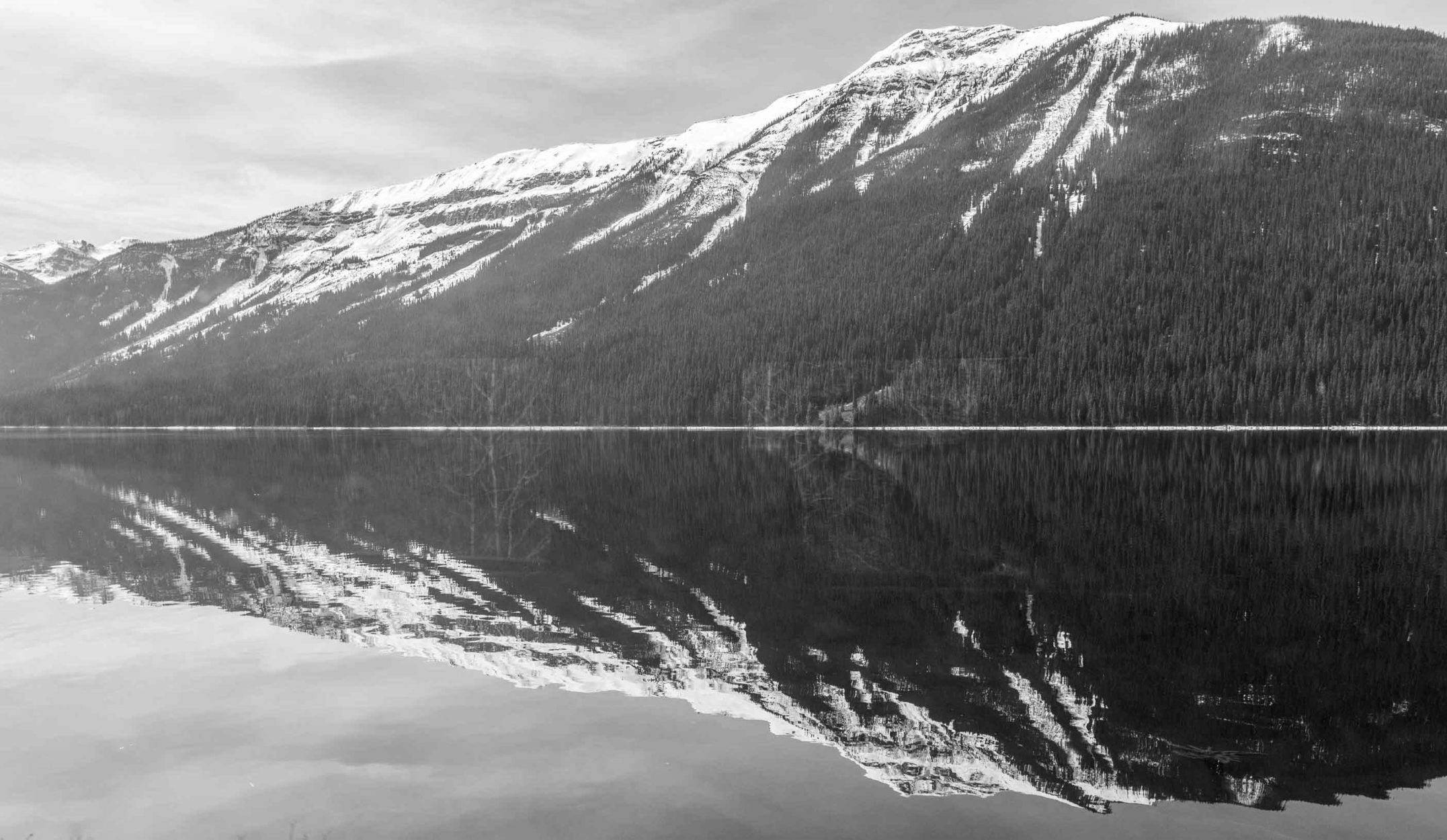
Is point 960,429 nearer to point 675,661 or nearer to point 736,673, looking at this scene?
point 675,661

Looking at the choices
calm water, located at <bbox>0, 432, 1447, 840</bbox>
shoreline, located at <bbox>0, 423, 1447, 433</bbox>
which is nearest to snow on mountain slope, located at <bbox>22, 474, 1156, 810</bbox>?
calm water, located at <bbox>0, 432, 1447, 840</bbox>

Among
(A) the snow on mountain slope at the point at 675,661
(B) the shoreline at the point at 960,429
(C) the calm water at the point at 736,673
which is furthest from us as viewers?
(B) the shoreline at the point at 960,429

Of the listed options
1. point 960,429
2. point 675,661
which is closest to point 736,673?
point 675,661

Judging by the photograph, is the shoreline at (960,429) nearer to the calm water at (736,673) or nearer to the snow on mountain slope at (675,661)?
the calm water at (736,673)

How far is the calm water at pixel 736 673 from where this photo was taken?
11820 mm

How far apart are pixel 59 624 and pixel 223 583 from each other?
4.65 meters

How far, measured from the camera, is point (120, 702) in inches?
637

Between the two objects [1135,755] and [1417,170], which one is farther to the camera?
[1417,170]

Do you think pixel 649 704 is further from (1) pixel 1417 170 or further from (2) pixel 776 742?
(1) pixel 1417 170

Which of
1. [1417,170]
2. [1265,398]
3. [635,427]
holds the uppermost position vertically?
[1417,170]

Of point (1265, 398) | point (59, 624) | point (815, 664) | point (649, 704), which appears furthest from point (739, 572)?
point (1265, 398)

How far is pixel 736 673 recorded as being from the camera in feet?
55.2

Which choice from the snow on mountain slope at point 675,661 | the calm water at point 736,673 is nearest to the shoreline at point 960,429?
the calm water at point 736,673

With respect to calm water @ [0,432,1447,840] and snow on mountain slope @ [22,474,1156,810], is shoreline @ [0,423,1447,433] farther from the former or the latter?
snow on mountain slope @ [22,474,1156,810]
